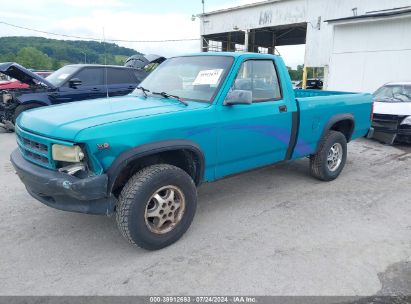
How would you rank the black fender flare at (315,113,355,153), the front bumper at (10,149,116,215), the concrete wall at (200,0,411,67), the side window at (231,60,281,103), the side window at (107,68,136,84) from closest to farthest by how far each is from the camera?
the front bumper at (10,149,116,215) < the side window at (231,60,281,103) < the black fender flare at (315,113,355,153) < the side window at (107,68,136,84) < the concrete wall at (200,0,411,67)

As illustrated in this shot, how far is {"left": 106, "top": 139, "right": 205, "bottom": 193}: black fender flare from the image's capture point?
2.90 meters

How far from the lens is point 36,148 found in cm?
318

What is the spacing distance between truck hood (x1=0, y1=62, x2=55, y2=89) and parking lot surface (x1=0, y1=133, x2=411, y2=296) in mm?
4015

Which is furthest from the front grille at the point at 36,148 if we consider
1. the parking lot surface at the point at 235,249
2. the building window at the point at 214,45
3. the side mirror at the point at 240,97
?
the building window at the point at 214,45

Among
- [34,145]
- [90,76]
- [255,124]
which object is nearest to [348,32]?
[90,76]

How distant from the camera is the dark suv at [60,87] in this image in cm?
859

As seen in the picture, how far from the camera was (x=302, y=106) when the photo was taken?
4566mm

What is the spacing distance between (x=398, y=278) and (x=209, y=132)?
2.13 meters

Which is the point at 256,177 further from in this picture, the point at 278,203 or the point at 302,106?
the point at 302,106

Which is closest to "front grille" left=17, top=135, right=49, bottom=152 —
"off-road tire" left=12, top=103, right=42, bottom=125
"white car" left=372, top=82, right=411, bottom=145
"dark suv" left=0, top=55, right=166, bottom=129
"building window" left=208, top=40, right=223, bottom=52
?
"dark suv" left=0, top=55, right=166, bottom=129

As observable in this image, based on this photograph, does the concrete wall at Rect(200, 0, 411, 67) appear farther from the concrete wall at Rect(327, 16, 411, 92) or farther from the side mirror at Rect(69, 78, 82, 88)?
the side mirror at Rect(69, 78, 82, 88)

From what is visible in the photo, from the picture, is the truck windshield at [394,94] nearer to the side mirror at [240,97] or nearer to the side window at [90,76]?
the side mirror at [240,97]

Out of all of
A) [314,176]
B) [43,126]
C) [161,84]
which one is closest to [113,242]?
[43,126]

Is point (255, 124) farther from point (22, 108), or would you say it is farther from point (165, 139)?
point (22, 108)
